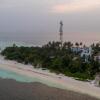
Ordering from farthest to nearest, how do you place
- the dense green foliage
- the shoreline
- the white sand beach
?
1. the dense green foliage
2. the white sand beach
3. the shoreline

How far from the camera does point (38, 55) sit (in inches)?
1764

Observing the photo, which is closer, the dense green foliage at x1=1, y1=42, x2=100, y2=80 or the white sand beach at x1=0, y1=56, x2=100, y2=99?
the white sand beach at x1=0, y1=56, x2=100, y2=99

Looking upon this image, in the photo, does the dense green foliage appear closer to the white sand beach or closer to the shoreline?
the white sand beach

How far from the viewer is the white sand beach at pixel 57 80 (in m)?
26.1

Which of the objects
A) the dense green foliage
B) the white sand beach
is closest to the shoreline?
the white sand beach

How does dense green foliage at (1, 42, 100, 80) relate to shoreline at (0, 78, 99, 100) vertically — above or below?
above

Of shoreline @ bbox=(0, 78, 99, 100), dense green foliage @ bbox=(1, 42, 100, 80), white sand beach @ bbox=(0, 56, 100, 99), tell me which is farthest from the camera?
dense green foliage @ bbox=(1, 42, 100, 80)

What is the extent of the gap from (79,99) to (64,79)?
28.0ft

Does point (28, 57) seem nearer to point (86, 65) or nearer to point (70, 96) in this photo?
point (86, 65)

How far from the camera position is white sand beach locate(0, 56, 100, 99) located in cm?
2611

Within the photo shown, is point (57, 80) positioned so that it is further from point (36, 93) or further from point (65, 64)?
point (36, 93)

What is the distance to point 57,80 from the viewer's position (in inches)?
1209

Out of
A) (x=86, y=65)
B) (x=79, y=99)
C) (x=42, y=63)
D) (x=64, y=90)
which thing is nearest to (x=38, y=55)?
(x=42, y=63)

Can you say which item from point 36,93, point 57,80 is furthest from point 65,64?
point 36,93
